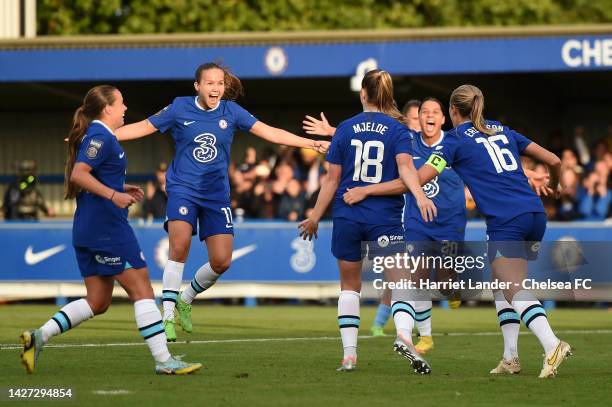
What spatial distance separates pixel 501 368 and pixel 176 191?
10.8 ft

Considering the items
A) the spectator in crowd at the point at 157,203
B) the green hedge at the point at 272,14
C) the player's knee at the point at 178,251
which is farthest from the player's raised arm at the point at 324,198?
the green hedge at the point at 272,14

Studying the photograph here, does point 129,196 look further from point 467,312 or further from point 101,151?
point 467,312

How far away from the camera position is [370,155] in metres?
10.2

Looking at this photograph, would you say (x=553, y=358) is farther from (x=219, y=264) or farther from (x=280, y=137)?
(x=219, y=264)

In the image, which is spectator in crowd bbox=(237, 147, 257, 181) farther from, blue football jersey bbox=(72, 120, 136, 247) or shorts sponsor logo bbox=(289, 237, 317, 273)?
blue football jersey bbox=(72, 120, 136, 247)

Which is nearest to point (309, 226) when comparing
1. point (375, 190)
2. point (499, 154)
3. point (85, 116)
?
point (375, 190)

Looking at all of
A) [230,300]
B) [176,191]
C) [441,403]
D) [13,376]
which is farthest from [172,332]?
[230,300]

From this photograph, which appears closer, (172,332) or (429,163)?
(429,163)

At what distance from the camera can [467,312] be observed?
20.5 metres

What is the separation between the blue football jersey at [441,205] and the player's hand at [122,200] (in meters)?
3.96

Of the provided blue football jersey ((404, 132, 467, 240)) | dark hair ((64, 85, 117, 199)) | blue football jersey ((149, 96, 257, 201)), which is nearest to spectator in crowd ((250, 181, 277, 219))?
blue football jersey ((404, 132, 467, 240))

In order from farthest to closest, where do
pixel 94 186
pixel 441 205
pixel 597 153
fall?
pixel 597 153 < pixel 441 205 < pixel 94 186

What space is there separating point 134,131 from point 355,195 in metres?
2.59

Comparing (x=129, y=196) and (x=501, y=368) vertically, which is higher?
(x=129, y=196)
